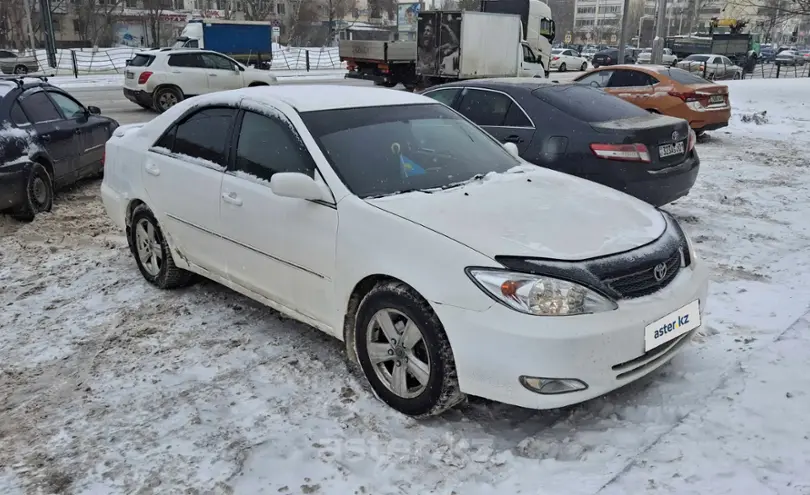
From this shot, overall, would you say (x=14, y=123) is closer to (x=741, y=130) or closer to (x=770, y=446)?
(x=770, y=446)

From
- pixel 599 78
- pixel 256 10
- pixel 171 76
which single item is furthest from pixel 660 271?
pixel 256 10

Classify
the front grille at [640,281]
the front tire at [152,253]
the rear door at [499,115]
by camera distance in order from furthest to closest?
the rear door at [499,115] < the front tire at [152,253] < the front grille at [640,281]

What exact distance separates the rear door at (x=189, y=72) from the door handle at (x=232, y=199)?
14894 mm

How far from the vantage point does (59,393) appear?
146 inches

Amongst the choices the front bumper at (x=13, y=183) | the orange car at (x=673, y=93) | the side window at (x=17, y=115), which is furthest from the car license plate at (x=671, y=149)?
the side window at (x=17, y=115)

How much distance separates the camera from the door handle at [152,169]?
4.94 m

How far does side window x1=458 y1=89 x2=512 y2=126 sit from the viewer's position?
6.76m

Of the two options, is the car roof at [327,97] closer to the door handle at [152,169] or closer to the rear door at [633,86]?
the door handle at [152,169]

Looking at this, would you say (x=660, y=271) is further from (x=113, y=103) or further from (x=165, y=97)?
(x=113, y=103)

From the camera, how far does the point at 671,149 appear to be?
249 inches

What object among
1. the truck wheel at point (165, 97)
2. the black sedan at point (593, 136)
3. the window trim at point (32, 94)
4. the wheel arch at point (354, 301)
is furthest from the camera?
the truck wheel at point (165, 97)

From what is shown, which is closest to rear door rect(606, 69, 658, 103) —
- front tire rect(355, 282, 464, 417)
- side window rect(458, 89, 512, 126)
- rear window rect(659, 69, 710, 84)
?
rear window rect(659, 69, 710, 84)

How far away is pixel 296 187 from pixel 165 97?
16.0m

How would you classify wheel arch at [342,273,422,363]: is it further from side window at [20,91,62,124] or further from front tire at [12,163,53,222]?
side window at [20,91,62,124]
